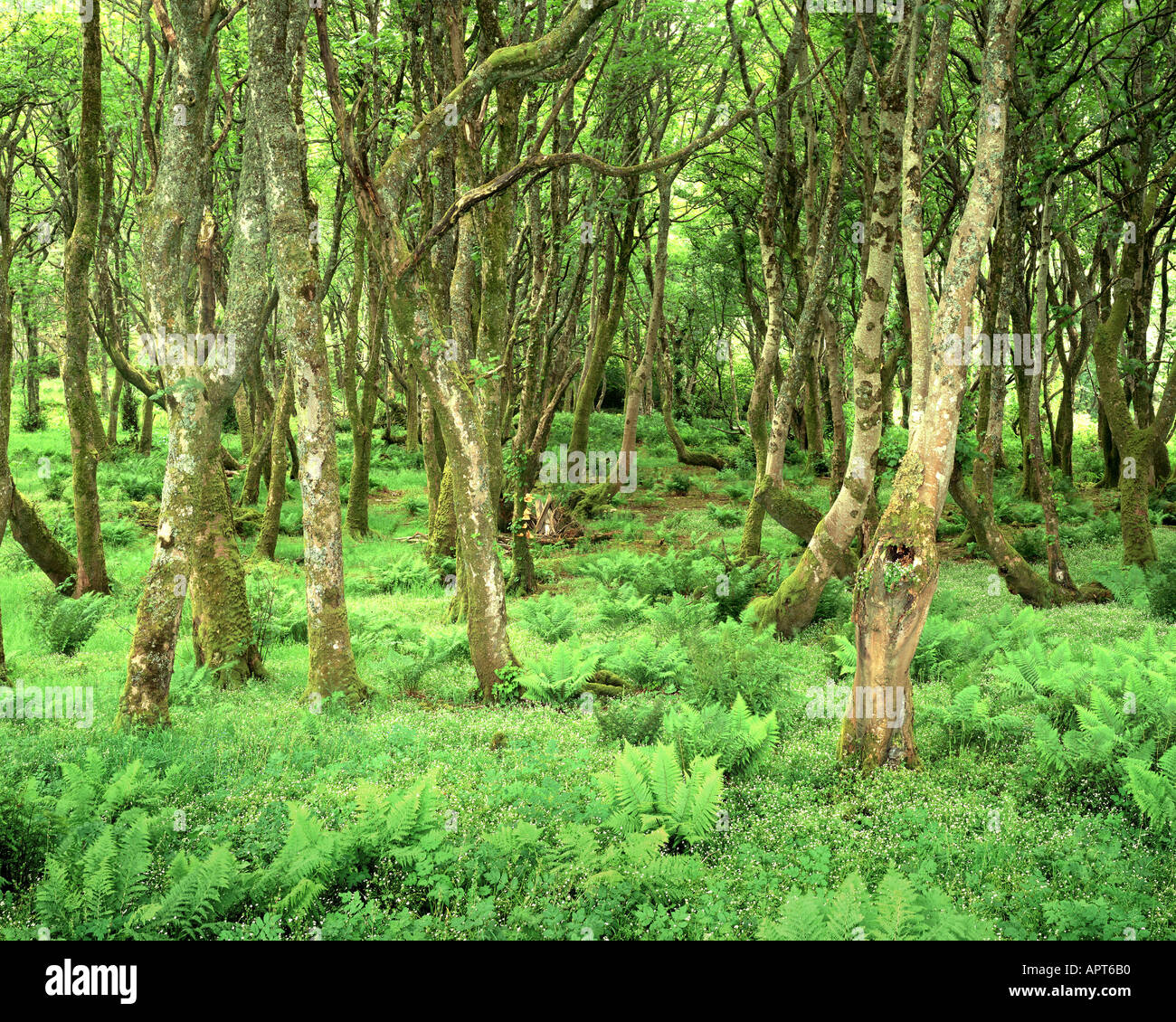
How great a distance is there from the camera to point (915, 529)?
5.51 m

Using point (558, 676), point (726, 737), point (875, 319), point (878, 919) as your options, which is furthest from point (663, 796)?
point (875, 319)

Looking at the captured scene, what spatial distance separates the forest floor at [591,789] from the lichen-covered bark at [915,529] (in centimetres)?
37

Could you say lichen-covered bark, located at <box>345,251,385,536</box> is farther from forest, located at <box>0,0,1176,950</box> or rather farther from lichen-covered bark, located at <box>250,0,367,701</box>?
lichen-covered bark, located at <box>250,0,367,701</box>

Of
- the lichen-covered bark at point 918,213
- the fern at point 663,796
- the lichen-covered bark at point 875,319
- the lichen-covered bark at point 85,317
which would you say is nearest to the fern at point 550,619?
the lichen-covered bark at point 875,319

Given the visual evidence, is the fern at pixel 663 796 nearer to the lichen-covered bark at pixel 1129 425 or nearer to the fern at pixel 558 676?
the fern at pixel 558 676

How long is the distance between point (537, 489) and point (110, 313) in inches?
365

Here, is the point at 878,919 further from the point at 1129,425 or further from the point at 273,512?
the point at 273,512

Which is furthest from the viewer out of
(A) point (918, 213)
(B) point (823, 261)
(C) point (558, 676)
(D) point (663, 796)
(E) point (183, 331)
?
(B) point (823, 261)

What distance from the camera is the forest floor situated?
411 cm

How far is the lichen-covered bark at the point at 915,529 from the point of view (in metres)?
5.55

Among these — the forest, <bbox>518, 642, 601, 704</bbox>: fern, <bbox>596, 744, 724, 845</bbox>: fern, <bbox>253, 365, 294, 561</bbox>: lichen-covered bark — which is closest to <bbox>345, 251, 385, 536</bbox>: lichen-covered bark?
the forest

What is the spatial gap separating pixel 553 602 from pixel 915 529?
19.4 ft

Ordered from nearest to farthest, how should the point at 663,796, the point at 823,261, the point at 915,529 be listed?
the point at 663,796 < the point at 915,529 < the point at 823,261

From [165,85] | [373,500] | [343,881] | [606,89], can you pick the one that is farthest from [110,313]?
[343,881]
